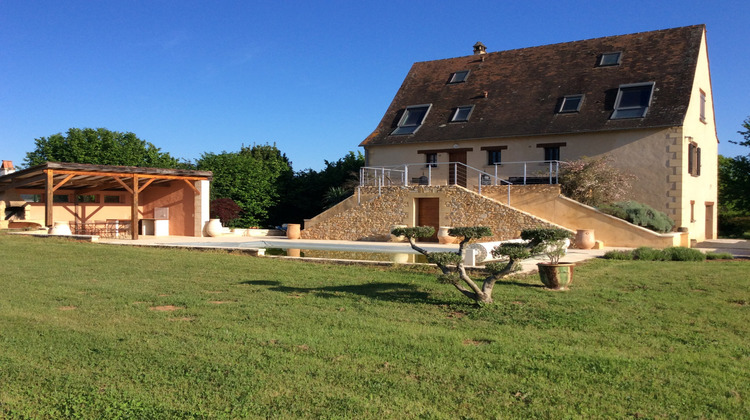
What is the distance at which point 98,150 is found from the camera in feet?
117

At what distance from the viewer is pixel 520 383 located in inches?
184

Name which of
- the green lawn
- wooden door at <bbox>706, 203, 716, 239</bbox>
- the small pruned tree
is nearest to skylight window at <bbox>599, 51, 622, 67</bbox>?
wooden door at <bbox>706, 203, 716, 239</bbox>

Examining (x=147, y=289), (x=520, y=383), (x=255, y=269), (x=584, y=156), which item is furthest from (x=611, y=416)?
(x=584, y=156)

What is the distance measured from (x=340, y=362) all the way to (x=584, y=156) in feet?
62.4

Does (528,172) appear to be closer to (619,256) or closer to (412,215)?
(412,215)

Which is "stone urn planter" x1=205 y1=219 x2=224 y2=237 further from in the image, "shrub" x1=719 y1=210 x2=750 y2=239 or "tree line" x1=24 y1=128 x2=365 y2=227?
"shrub" x1=719 y1=210 x2=750 y2=239

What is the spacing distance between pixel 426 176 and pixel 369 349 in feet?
66.6

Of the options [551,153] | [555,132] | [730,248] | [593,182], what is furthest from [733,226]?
[593,182]

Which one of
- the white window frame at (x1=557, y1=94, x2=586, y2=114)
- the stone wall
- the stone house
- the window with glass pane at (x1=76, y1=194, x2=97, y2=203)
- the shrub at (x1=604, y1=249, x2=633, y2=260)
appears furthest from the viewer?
the window with glass pane at (x1=76, y1=194, x2=97, y2=203)

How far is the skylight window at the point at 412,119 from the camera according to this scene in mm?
26756

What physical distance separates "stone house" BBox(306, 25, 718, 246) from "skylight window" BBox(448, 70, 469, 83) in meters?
0.09

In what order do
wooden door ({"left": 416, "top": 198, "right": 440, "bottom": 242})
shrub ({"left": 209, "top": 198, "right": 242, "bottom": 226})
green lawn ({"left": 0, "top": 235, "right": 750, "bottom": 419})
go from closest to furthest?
1. green lawn ({"left": 0, "top": 235, "right": 750, "bottom": 419})
2. wooden door ({"left": 416, "top": 198, "right": 440, "bottom": 242})
3. shrub ({"left": 209, "top": 198, "right": 242, "bottom": 226})

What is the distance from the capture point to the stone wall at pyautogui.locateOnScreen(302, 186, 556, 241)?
20.3m

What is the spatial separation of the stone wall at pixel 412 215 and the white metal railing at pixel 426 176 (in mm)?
1153
